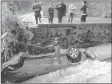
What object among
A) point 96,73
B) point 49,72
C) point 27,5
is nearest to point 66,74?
point 49,72

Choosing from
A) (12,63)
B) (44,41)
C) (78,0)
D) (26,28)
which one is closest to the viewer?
(12,63)

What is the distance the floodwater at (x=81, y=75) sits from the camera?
7.57 m

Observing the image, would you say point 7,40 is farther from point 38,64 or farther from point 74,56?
point 74,56

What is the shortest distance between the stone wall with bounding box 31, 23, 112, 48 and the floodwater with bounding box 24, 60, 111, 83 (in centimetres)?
318

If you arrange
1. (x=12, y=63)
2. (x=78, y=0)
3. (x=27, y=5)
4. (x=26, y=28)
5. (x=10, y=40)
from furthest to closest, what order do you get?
(x=27, y=5), (x=78, y=0), (x=26, y=28), (x=10, y=40), (x=12, y=63)

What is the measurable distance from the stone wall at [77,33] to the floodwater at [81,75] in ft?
10.4

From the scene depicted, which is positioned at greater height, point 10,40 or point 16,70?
point 10,40

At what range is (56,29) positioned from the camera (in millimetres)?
11156

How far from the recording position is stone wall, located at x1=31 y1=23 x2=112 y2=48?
11.1 metres

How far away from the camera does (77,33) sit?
1154 cm

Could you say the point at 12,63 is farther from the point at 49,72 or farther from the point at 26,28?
the point at 26,28

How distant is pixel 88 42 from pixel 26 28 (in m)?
4.52

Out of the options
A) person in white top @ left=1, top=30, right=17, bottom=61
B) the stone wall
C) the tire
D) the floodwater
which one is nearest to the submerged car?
the tire

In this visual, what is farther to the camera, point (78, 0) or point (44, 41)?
point (78, 0)
